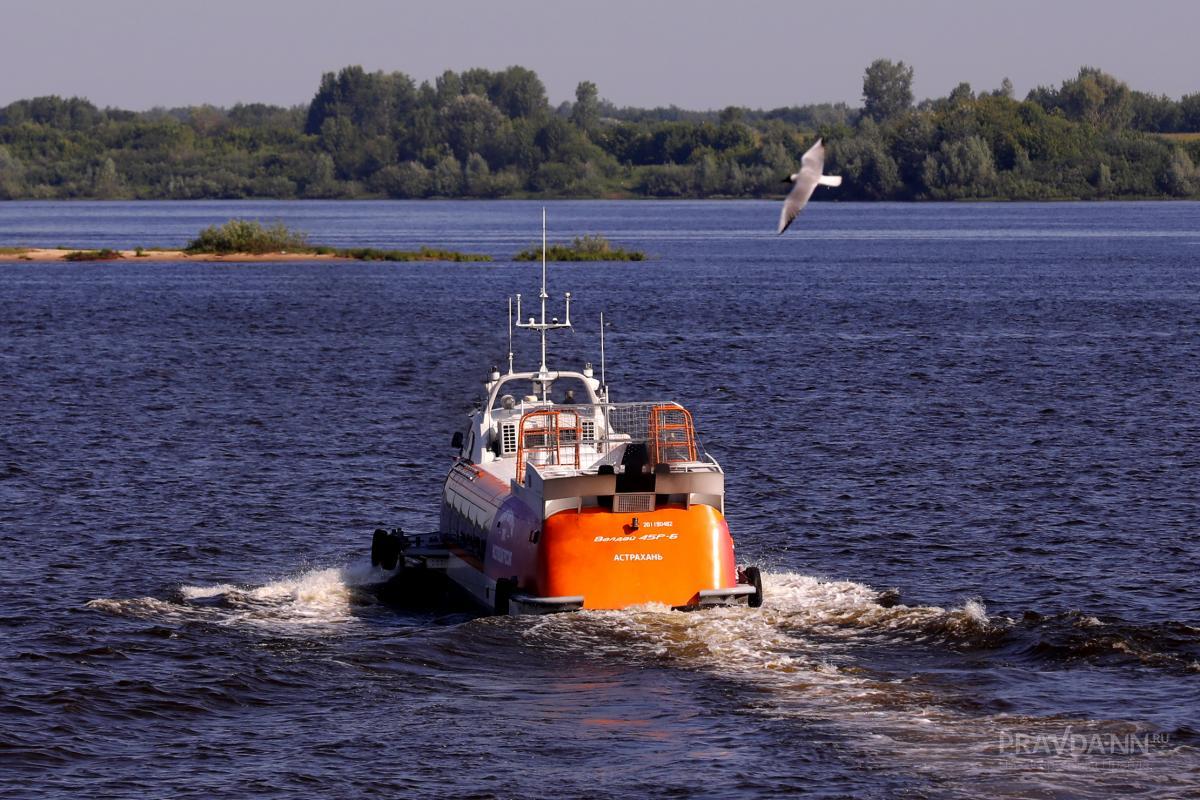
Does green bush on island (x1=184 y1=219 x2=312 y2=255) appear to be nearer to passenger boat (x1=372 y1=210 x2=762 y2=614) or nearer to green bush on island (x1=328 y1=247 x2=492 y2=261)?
green bush on island (x1=328 y1=247 x2=492 y2=261)

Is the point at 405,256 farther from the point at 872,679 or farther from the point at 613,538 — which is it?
the point at 872,679

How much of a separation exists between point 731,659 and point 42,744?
9281mm

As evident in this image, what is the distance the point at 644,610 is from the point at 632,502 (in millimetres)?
1614

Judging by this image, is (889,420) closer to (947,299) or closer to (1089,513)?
(1089,513)

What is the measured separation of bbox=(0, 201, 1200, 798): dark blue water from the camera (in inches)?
829

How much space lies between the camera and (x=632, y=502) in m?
26.0

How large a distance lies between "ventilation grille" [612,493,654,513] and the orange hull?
8 cm

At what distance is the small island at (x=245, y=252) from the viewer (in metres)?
153

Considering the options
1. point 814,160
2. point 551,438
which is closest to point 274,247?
point 551,438

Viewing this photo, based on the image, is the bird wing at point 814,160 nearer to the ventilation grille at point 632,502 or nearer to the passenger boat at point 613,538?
the passenger boat at point 613,538

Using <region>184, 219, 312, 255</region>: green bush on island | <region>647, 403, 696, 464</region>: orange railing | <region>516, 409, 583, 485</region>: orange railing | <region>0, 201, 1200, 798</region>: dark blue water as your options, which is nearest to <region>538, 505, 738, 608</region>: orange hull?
<region>0, 201, 1200, 798</region>: dark blue water

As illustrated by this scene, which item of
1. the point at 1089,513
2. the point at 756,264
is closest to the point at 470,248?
the point at 756,264

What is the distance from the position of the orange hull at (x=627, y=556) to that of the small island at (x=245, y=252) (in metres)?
127

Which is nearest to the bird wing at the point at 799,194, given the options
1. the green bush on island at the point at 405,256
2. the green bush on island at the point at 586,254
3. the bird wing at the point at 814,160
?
the bird wing at the point at 814,160
